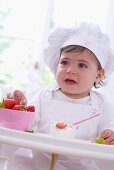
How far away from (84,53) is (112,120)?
0.31m

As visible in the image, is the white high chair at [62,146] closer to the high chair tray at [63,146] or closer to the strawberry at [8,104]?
the high chair tray at [63,146]

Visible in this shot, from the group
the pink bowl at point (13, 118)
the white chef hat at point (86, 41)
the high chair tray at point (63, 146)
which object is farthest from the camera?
the white chef hat at point (86, 41)

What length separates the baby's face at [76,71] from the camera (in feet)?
4.92

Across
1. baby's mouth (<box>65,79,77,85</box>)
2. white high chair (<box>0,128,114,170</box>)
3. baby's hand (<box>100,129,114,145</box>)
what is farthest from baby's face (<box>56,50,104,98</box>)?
white high chair (<box>0,128,114,170</box>)

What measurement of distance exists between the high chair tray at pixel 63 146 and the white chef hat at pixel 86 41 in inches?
25.3

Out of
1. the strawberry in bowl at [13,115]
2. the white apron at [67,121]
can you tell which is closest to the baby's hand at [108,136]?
the white apron at [67,121]

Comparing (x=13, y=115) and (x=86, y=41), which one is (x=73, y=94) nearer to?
(x=86, y=41)

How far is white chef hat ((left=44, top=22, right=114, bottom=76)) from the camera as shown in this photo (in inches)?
58.6

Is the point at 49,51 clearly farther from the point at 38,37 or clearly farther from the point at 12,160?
the point at 38,37

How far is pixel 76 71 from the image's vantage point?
1498mm

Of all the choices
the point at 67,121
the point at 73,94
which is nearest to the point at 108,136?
the point at 67,121

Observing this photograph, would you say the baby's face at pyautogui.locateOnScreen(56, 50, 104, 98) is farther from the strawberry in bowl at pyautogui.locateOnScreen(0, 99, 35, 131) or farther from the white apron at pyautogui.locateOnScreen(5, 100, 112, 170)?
the strawberry in bowl at pyautogui.locateOnScreen(0, 99, 35, 131)

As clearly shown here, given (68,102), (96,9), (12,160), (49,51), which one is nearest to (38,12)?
(96,9)

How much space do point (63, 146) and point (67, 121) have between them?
56cm
